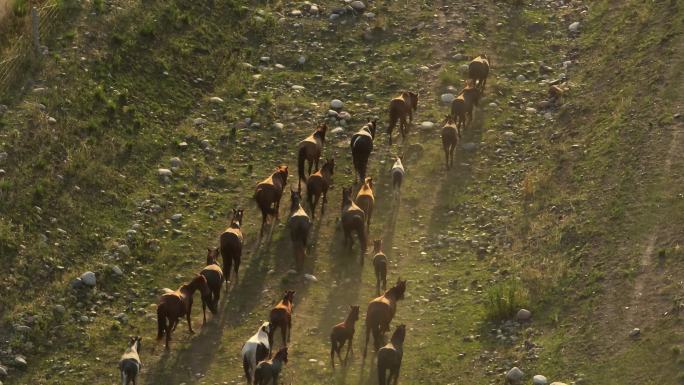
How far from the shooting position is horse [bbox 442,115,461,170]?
29.7 m

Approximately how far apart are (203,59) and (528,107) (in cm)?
844

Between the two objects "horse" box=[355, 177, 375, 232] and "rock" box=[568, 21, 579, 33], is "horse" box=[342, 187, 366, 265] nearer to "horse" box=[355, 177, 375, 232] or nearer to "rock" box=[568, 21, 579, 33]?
"horse" box=[355, 177, 375, 232]

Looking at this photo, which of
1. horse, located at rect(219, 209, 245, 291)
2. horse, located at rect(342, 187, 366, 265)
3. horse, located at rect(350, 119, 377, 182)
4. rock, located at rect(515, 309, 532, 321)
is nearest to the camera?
rock, located at rect(515, 309, 532, 321)

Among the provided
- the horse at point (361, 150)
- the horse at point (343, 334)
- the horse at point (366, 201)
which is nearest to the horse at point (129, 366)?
the horse at point (343, 334)

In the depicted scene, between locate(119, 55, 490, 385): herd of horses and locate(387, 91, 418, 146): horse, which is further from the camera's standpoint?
locate(387, 91, 418, 146): horse

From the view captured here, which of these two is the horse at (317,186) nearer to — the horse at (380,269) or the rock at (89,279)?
the horse at (380,269)

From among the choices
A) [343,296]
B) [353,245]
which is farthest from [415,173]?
[343,296]

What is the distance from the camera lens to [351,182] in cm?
2947

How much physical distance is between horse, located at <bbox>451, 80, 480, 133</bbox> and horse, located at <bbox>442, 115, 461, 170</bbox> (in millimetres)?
506

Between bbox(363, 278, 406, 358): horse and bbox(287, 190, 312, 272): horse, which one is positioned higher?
bbox(287, 190, 312, 272): horse

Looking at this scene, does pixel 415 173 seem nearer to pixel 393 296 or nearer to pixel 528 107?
pixel 528 107

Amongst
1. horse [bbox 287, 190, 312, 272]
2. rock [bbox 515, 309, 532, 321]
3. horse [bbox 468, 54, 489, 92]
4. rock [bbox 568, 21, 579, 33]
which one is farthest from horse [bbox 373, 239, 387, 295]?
rock [bbox 568, 21, 579, 33]

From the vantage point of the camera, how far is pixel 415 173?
29875 mm

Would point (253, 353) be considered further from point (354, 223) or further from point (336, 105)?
point (336, 105)
